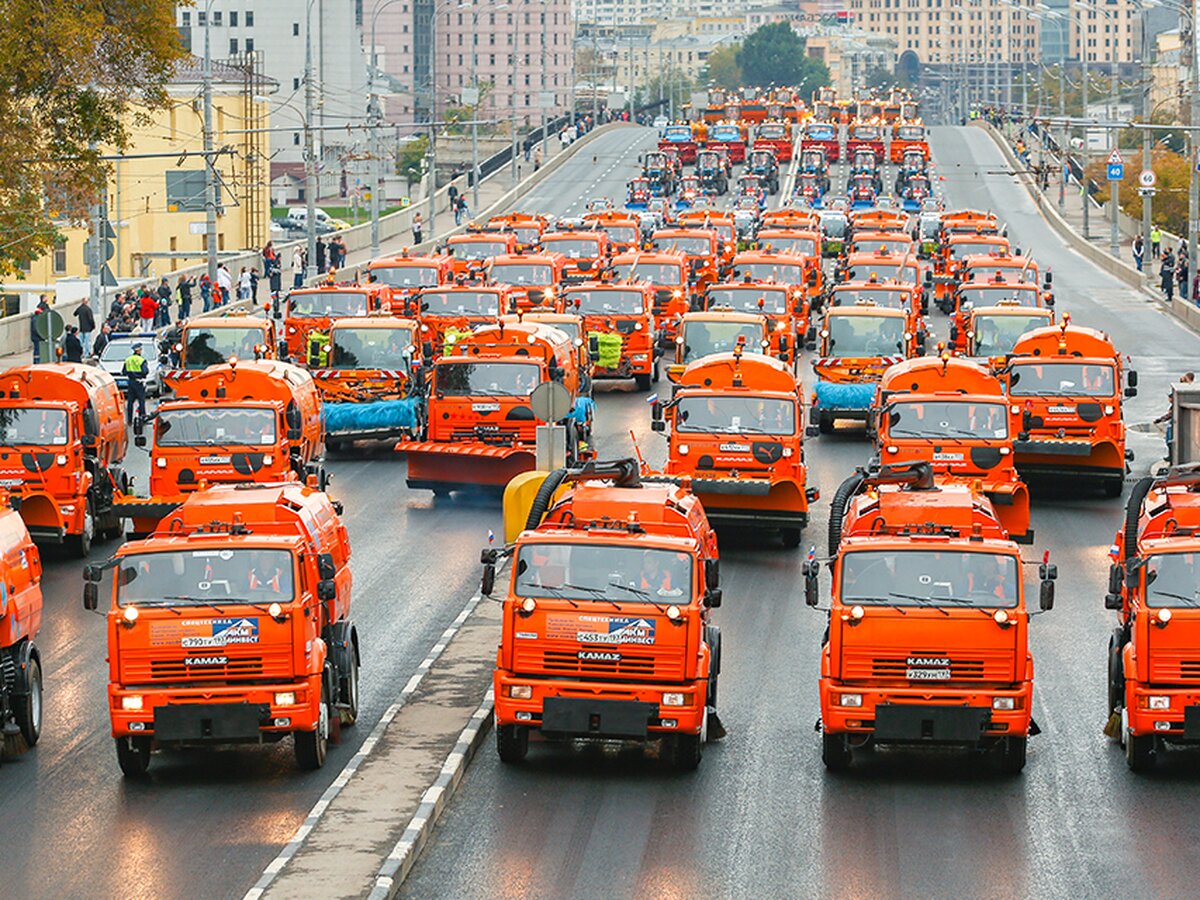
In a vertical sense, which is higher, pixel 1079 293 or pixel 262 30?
pixel 262 30

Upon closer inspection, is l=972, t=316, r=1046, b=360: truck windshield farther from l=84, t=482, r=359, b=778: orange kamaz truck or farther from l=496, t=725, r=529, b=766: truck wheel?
l=84, t=482, r=359, b=778: orange kamaz truck

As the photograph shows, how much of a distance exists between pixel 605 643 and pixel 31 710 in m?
5.39

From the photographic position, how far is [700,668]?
20.4 metres

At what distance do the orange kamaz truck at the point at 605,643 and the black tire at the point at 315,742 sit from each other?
1.50 metres

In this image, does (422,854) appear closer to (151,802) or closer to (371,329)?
(151,802)

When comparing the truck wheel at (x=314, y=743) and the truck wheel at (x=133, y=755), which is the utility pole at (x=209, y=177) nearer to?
the truck wheel at (x=314, y=743)

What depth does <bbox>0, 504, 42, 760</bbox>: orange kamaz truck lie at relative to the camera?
21672 mm

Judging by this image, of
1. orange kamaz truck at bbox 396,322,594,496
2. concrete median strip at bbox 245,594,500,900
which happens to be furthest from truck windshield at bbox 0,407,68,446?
concrete median strip at bbox 245,594,500,900

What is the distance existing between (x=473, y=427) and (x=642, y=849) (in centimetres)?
1889

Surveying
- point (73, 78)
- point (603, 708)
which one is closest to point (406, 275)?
point (73, 78)

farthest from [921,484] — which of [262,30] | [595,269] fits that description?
[262,30]

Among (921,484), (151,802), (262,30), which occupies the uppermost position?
(262,30)

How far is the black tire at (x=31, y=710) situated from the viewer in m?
21.8

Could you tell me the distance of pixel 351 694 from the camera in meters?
22.5
